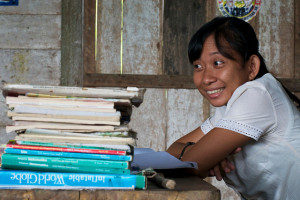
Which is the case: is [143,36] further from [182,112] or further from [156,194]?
[156,194]

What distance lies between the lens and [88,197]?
77cm

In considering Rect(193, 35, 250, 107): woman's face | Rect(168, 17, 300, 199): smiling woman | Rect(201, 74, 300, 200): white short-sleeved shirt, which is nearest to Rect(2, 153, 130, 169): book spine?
Rect(168, 17, 300, 199): smiling woman

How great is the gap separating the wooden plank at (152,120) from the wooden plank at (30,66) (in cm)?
70

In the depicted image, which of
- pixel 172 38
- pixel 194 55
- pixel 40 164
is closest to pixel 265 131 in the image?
pixel 194 55

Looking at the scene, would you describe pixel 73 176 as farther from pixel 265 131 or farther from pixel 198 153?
pixel 265 131

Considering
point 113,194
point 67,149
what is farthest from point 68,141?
point 113,194

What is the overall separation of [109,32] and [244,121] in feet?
6.26

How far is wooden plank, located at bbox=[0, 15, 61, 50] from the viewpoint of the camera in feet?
9.88

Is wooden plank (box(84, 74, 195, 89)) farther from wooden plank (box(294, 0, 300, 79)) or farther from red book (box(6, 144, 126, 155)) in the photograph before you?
red book (box(6, 144, 126, 155))

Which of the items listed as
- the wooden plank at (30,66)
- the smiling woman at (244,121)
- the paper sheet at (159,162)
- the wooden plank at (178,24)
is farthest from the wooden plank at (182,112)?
the paper sheet at (159,162)

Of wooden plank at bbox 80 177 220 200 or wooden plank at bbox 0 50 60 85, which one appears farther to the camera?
wooden plank at bbox 0 50 60 85

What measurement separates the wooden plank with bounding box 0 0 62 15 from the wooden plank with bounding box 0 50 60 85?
304 millimetres

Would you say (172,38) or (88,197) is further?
(172,38)

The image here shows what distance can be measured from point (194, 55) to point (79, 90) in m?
0.92
